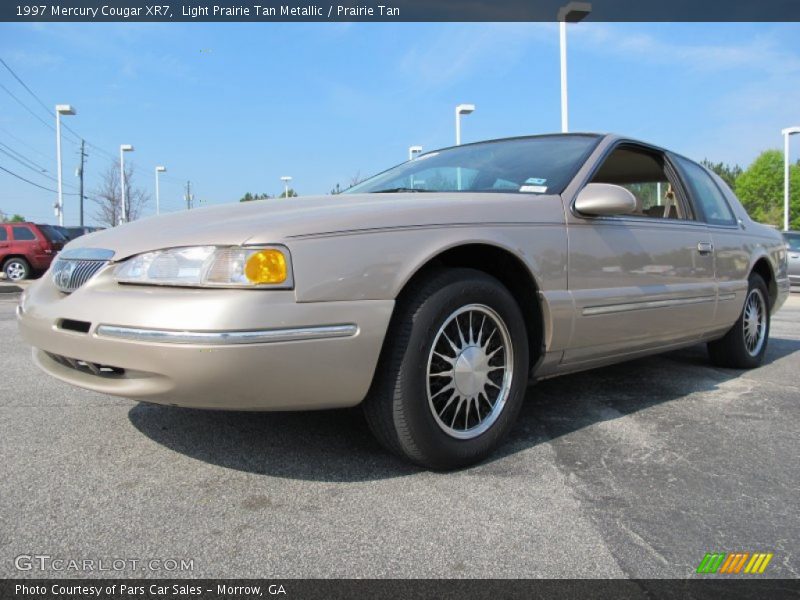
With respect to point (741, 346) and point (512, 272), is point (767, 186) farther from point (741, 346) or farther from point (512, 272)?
point (512, 272)

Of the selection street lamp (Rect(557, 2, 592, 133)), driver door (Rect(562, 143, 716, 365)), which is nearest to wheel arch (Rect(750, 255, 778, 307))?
driver door (Rect(562, 143, 716, 365))

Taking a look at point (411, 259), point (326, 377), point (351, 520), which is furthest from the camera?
point (411, 259)

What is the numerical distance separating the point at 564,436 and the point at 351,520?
4.19 feet

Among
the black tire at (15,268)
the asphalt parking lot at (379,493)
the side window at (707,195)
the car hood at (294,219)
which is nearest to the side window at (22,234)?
the black tire at (15,268)

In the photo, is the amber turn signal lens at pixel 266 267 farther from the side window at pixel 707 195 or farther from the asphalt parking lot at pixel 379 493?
the side window at pixel 707 195

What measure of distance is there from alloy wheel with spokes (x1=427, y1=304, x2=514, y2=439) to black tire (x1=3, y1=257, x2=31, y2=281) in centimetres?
1661

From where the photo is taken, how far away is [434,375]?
2.37 meters

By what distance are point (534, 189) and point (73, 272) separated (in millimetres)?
2016

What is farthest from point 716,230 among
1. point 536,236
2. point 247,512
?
point 247,512

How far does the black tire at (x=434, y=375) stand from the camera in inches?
87.7

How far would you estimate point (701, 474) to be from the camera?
2.42 m

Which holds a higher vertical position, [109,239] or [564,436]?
[109,239]

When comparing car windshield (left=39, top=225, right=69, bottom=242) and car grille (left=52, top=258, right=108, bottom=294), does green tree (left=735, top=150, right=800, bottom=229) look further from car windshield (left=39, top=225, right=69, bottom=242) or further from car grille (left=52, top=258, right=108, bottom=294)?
car grille (left=52, top=258, right=108, bottom=294)

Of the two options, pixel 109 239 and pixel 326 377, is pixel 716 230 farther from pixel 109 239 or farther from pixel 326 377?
pixel 109 239
